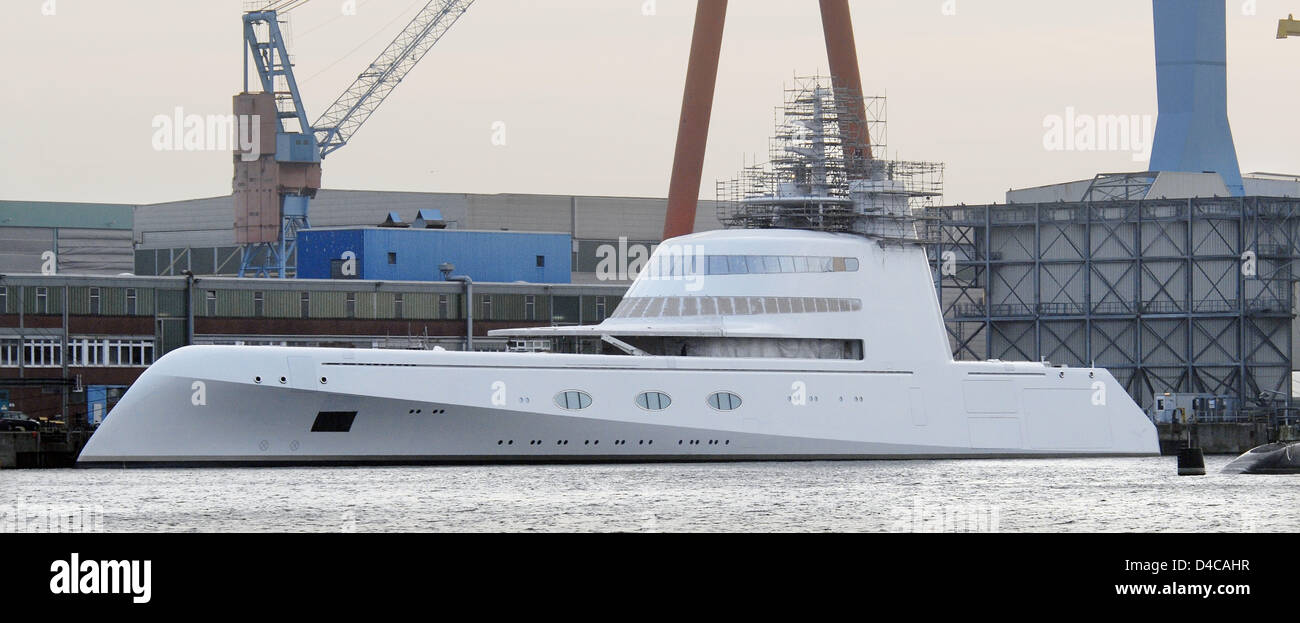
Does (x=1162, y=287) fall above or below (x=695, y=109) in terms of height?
below

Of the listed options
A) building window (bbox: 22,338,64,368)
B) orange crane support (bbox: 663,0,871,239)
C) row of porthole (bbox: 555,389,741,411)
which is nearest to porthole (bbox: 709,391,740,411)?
row of porthole (bbox: 555,389,741,411)

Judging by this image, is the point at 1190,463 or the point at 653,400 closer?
the point at 653,400

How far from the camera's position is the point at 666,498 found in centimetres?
4503

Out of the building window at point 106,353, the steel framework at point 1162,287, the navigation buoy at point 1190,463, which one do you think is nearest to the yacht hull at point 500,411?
the navigation buoy at point 1190,463

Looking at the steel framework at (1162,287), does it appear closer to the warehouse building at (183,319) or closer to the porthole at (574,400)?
the warehouse building at (183,319)

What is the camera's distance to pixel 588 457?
54.3m

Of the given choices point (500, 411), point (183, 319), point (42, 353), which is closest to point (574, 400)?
point (500, 411)

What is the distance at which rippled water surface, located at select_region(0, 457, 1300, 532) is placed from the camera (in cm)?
3922

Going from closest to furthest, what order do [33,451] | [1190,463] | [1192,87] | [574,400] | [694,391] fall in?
[574,400], [694,391], [1190,463], [33,451], [1192,87]

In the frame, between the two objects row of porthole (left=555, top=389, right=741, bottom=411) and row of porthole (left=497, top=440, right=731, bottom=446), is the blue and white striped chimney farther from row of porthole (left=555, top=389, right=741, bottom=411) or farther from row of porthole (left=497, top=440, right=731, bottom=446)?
row of porthole (left=497, top=440, right=731, bottom=446)

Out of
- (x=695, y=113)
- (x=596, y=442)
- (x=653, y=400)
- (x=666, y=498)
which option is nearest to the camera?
(x=666, y=498)

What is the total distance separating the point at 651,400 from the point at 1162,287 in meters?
39.6

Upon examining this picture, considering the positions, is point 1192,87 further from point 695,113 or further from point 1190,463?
point 1190,463

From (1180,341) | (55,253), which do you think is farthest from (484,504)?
(55,253)
